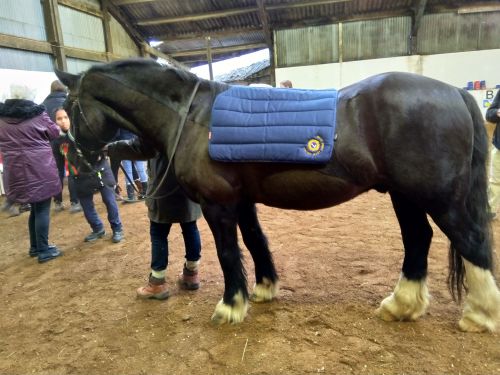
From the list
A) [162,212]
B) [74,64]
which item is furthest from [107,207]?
[74,64]

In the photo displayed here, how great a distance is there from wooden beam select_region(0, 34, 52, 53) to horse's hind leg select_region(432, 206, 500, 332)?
25.2ft

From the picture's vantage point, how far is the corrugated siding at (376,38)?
9.35 metres

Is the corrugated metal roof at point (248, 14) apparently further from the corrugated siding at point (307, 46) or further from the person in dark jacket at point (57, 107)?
the person in dark jacket at point (57, 107)

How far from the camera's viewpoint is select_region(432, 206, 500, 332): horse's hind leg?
1.75m

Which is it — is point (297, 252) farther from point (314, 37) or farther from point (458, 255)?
point (314, 37)

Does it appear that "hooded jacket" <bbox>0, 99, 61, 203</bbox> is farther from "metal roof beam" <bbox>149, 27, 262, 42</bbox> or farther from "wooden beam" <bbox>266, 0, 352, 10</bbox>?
"metal roof beam" <bbox>149, 27, 262, 42</bbox>

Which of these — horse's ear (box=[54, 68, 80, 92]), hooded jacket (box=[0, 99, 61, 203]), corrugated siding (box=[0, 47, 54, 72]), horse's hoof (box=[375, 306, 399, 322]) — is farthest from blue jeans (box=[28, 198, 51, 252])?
corrugated siding (box=[0, 47, 54, 72])

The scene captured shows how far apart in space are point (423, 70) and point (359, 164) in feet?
30.2

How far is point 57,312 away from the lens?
2535 millimetres

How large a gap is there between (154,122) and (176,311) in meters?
1.30

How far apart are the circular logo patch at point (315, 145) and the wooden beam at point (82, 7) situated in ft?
27.8

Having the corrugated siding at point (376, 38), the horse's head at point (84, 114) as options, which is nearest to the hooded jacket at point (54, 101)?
the horse's head at point (84, 114)

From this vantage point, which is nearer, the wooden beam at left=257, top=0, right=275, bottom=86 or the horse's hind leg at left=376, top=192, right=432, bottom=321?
the horse's hind leg at left=376, top=192, right=432, bottom=321

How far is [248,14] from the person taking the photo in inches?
386
